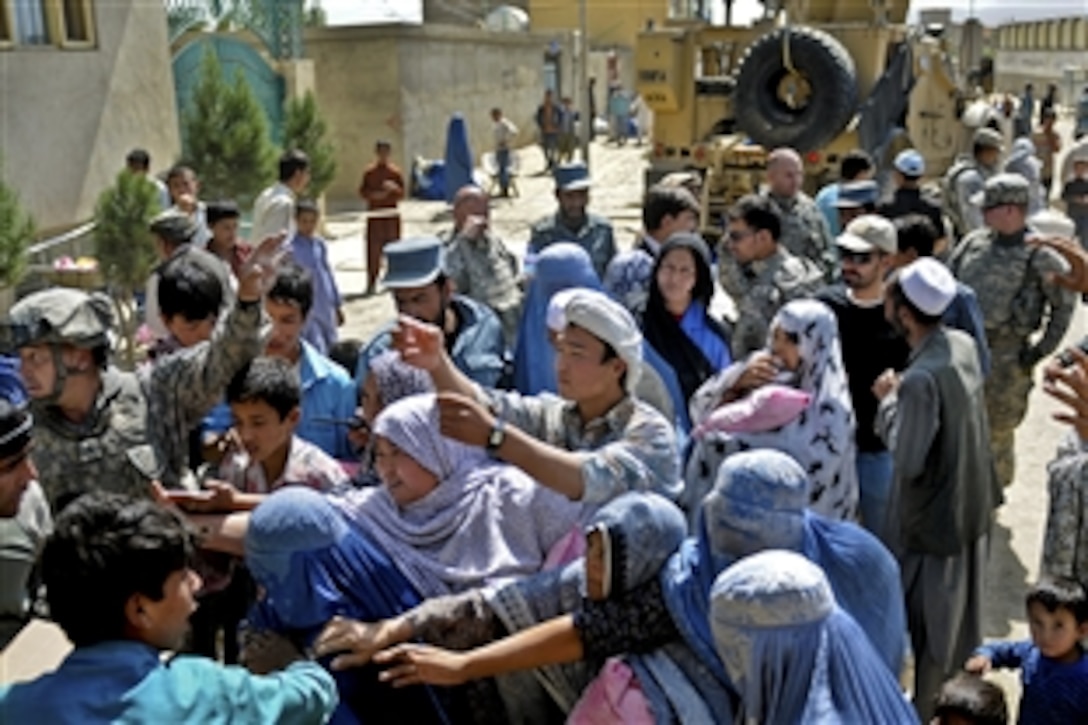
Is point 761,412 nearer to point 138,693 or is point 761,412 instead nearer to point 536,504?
point 536,504

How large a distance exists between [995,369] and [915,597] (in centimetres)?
190

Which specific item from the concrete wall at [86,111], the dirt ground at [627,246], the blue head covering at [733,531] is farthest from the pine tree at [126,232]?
the blue head covering at [733,531]

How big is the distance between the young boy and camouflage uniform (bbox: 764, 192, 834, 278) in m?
4.40

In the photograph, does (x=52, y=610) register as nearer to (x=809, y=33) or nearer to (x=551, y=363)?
(x=551, y=363)

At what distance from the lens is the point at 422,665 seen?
2.15 metres

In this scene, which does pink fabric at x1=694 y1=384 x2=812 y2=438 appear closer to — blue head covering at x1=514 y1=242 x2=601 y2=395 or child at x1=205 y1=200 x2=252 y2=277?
blue head covering at x1=514 y1=242 x2=601 y2=395

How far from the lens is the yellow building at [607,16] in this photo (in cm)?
3319

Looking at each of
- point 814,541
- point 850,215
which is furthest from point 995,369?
point 814,541

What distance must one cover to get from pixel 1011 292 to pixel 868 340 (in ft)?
4.28

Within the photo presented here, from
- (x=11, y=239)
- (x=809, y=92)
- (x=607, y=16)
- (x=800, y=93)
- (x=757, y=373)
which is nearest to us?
(x=757, y=373)

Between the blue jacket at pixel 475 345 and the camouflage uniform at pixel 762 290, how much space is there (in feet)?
3.68

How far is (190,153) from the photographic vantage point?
1083cm

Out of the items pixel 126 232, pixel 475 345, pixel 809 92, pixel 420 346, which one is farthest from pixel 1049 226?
pixel 809 92

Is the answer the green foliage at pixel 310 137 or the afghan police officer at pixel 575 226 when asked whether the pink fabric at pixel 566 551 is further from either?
the green foliage at pixel 310 137
